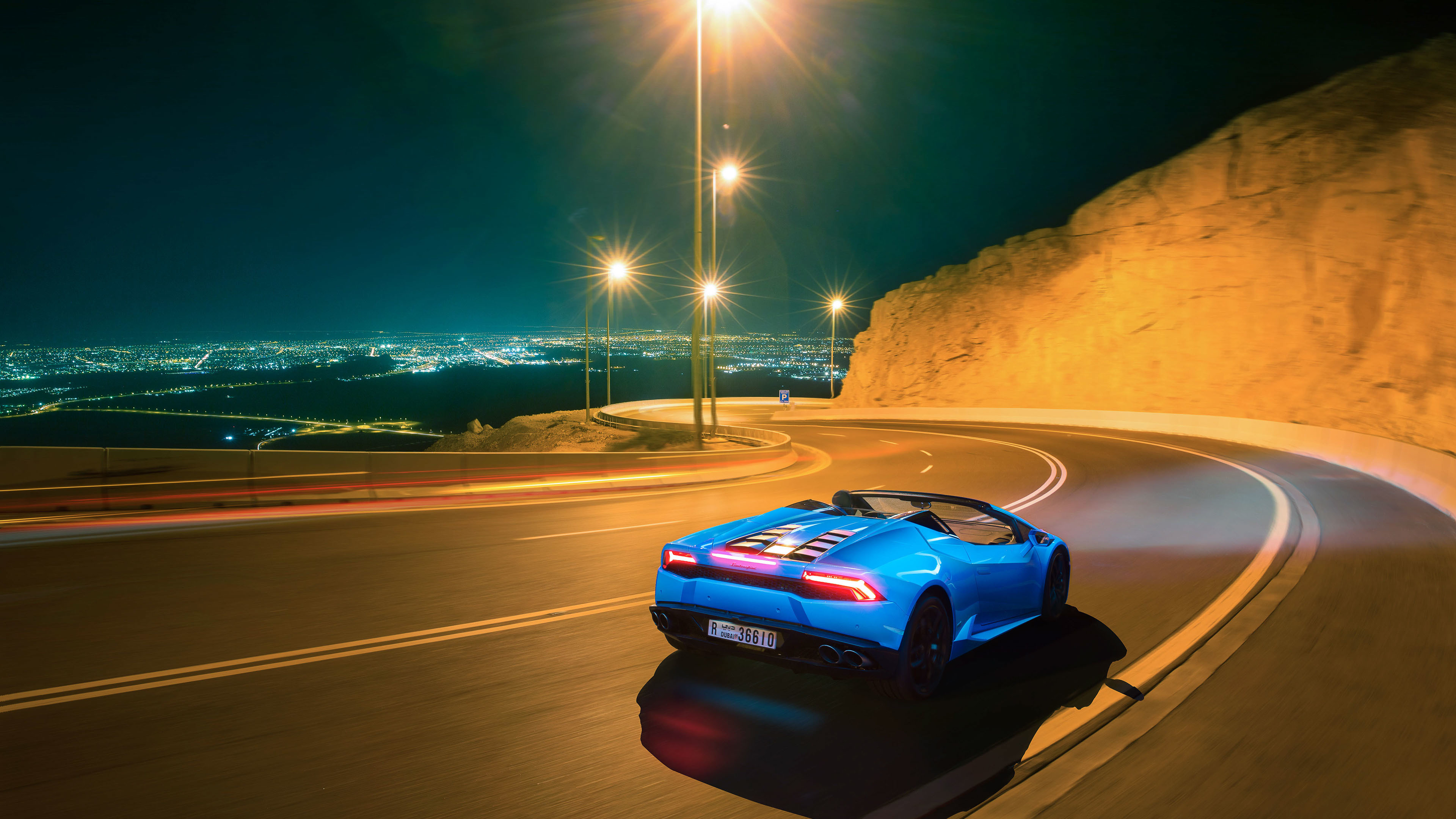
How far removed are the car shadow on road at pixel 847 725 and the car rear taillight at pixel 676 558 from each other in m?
0.72

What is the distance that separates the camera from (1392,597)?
729 cm

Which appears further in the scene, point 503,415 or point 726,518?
point 503,415

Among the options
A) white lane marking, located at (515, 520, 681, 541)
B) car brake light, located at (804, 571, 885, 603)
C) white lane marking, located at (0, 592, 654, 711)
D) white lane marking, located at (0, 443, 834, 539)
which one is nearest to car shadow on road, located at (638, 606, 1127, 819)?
car brake light, located at (804, 571, 885, 603)

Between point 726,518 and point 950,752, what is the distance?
817 centimetres

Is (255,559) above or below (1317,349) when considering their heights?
below

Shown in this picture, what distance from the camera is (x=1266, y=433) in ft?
90.1

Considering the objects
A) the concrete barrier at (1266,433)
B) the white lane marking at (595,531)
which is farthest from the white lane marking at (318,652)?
the concrete barrier at (1266,433)

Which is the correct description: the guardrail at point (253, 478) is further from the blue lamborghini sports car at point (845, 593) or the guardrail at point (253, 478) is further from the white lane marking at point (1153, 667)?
the white lane marking at point (1153, 667)

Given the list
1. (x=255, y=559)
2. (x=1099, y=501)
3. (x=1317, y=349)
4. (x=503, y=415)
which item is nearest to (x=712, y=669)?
(x=255, y=559)

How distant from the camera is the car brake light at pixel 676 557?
5031 mm

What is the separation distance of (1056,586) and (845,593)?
281 centimetres

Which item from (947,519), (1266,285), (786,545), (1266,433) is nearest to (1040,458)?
(1266,433)

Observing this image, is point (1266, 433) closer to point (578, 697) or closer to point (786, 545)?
point (786, 545)

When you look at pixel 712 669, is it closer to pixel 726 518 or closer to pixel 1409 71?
pixel 726 518
